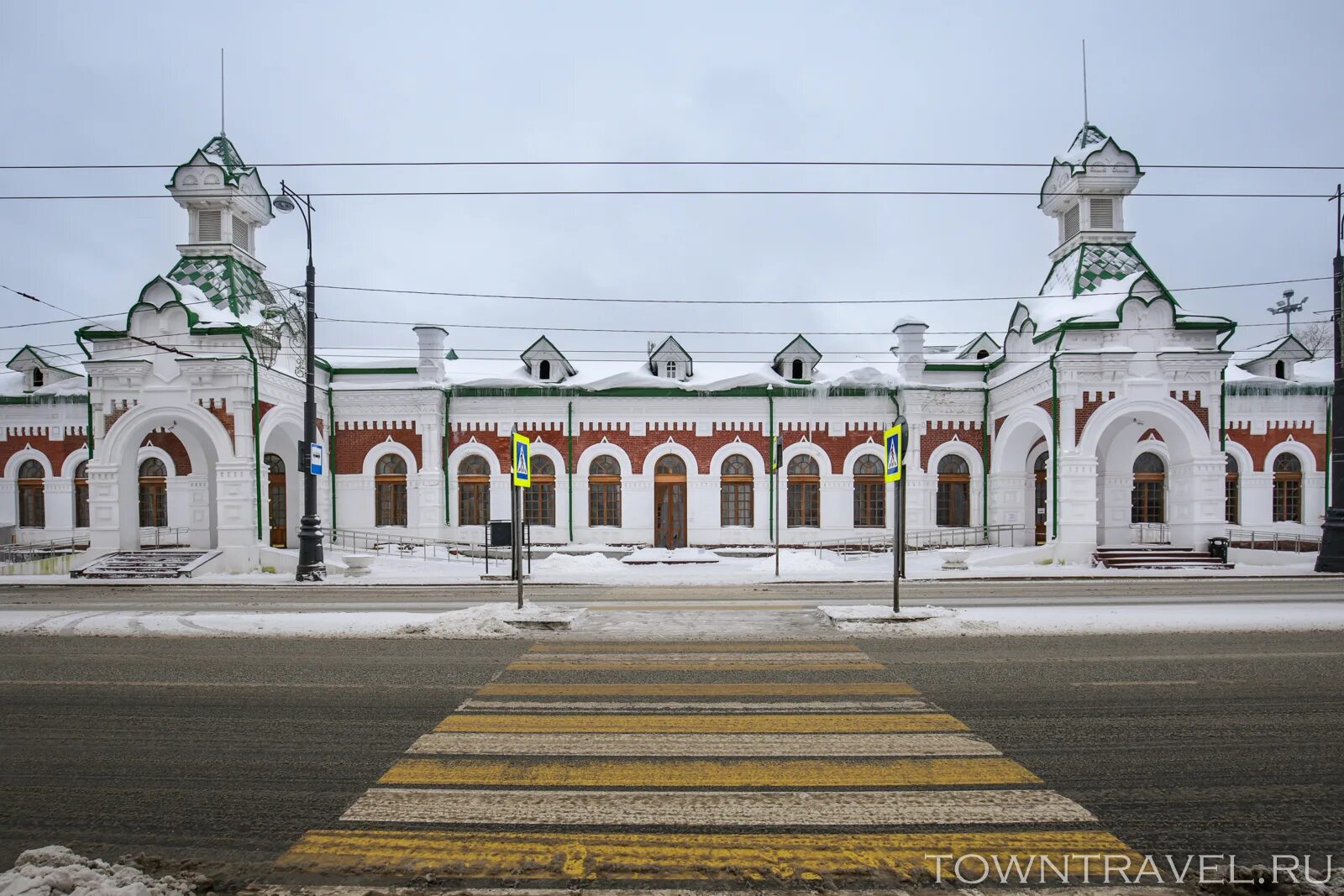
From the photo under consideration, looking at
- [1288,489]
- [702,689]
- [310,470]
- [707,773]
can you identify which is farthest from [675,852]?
[1288,489]

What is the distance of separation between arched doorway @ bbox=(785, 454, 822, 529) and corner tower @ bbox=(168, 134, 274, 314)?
1888cm

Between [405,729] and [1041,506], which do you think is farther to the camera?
[1041,506]

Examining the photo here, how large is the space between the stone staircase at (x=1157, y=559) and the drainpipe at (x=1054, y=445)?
4.72 feet

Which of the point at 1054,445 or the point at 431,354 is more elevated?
the point at 431,354

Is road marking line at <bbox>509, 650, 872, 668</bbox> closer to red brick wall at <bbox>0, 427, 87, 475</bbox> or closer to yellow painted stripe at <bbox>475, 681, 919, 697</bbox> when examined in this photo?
yellow painted stripe at <bbox>475, 681, 919, 697</bbox>

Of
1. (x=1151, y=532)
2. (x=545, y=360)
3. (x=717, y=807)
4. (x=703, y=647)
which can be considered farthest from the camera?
(x=545, y=360)

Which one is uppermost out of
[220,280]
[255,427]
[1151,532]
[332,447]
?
[220,280]

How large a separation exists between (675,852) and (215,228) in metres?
26.8

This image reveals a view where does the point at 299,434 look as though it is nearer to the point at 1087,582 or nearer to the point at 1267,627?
the point at 1087,582

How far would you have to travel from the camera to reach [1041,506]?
1011 inches

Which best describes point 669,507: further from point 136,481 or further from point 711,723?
point 711,723

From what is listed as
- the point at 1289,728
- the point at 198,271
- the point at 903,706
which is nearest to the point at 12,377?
the point at 198,271

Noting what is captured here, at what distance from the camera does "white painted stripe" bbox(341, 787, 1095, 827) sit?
3900mm

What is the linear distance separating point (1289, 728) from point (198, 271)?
2772 cm
